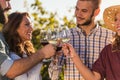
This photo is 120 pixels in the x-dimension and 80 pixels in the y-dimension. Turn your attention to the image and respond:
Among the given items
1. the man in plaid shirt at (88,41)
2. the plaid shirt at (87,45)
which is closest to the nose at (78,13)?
the man in plaid shirt at (88,41)

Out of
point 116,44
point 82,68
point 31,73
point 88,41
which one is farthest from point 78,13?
point 31,73

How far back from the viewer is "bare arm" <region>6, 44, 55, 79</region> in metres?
4.60

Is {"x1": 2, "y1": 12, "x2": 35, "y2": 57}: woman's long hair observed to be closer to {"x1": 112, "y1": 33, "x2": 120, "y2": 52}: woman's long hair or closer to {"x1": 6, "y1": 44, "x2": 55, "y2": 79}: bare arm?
{"x1": 6, "y1": 44, "x2": 55, "y2": 79}: bare arm

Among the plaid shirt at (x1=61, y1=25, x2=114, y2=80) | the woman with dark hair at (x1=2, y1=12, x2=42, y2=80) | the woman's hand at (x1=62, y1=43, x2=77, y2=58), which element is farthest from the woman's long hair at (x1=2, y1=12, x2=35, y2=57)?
the plaid shirt at (x1=61, y1=25, x2=114, y2=80)

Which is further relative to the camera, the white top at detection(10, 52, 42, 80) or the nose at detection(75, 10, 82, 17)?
the nose at detection(75, 10, 82, 17)

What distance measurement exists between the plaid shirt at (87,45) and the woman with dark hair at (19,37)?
79 cm

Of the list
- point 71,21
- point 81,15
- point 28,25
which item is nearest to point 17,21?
point 28,25

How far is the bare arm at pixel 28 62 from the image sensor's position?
460cm

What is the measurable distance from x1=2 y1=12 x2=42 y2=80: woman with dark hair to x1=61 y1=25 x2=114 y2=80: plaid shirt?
0.79m

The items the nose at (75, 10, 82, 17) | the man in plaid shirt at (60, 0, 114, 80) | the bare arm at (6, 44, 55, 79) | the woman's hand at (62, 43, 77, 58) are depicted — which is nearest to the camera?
the bare arm at (6, 44, 55, 79)

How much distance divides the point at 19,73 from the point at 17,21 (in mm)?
661

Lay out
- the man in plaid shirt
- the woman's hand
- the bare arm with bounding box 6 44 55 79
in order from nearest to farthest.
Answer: the bare arm with bounding box 6 44 55 79 < the woman's hand < the man in plaid shirt

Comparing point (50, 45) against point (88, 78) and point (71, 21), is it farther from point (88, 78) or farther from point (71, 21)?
point (71, 21)

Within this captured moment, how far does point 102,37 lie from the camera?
5723 millimetres
